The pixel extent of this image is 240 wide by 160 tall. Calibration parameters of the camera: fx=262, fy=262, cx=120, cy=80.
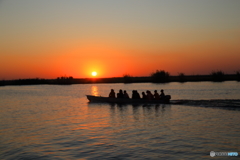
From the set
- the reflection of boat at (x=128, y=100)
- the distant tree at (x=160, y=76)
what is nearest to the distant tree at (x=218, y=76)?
the distant tree at (x=160, y=76)

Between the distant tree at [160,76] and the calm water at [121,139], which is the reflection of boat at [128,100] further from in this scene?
the distant tree at [160,76]

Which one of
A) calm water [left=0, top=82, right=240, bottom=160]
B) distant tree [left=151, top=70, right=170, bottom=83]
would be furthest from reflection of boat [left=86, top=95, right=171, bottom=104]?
distant tree [left=151, top=70, right=170, bottom=83]

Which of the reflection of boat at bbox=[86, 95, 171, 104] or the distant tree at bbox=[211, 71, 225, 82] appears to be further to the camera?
the distant tree at bbox=[211, 71, 225, 82]

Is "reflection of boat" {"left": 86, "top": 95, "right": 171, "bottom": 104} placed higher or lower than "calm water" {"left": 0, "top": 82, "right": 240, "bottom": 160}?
higher

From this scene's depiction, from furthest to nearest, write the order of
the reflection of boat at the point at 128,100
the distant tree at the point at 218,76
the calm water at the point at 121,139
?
the distant tree at the point at 218,76, the reflection of boat at the point at 128,100, the calm water at the point at 121,139

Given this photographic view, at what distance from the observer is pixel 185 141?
11227 mm

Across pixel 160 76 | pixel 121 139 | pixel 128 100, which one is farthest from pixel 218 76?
pixel 121 139

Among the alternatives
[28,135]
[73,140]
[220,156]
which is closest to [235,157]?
[220,156]

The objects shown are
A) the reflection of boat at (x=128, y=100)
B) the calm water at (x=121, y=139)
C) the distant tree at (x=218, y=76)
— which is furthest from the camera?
the distant tree at (x=218, y=76)

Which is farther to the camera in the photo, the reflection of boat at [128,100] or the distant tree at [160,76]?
the distant tree at [160,76]

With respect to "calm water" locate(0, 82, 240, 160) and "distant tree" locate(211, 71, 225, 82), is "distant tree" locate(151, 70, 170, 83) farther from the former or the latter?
"calm water" locate(0, 82, 240, 160)

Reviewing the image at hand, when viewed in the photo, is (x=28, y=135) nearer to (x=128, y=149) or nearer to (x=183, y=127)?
(x=128, y=149)

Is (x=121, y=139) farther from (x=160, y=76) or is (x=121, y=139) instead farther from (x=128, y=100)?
(x=160, y=76)

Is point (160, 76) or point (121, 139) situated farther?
point (160, 76)
